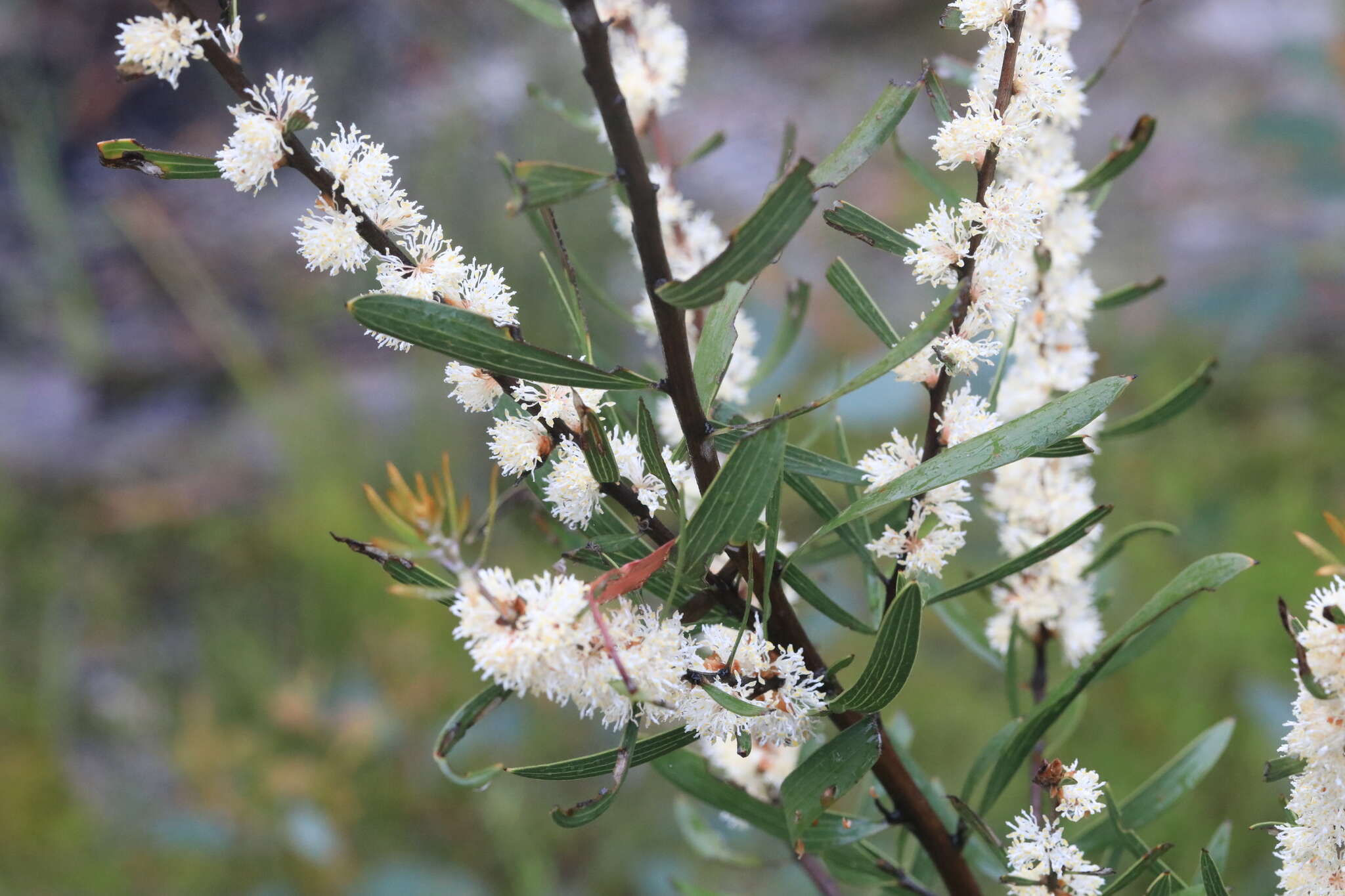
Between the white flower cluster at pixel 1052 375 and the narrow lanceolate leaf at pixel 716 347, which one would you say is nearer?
the narrow lanceolate leaf at pixel 716 347

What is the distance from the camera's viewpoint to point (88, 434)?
8.73ft

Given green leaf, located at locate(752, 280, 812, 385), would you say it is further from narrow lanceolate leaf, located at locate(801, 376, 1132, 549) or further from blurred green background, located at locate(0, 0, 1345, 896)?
→ narrow lanceolate leaf, located at locate(801, 376, 1132, 549)

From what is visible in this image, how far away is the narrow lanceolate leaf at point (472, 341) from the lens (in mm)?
299

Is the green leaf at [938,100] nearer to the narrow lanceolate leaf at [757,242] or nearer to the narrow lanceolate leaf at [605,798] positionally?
the narrow lanceolate leaf at [757,242]

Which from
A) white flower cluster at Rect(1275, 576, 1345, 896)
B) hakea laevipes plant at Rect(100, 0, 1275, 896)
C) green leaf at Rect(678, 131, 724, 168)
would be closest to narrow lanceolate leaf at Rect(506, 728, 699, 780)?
hakea laevipes plant at Rect(100, 0, 1275, 896)

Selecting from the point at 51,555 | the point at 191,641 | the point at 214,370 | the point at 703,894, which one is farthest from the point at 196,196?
the point at 703,894

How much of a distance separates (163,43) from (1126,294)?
457 millimetres

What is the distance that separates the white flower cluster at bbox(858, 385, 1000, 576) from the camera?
16.2 inches

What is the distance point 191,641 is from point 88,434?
82 centimetres

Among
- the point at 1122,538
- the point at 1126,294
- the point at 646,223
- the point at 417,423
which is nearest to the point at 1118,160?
the point at 1126,294

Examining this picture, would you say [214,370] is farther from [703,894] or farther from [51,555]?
[703,894]

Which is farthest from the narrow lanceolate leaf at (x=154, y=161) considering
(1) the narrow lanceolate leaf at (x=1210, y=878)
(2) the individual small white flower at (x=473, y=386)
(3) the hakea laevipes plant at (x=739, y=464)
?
(1) the narrow lanceolate leaf at (x=1210, y=878)

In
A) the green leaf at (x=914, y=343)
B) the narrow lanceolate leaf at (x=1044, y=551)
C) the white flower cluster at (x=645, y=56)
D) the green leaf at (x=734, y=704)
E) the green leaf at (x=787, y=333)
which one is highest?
the white flower cluster at (x=645, y=56)

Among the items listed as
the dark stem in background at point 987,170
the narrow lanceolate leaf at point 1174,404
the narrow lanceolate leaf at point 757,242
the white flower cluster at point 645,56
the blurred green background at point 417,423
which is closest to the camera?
the narrow lanceolate leaf at point 757,242
